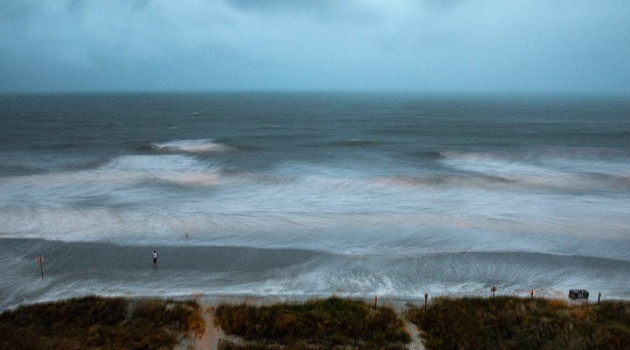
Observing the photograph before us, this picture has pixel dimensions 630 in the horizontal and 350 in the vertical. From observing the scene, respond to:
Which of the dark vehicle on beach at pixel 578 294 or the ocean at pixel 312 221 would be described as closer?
the dark vehicle on beach at pixel 578 294

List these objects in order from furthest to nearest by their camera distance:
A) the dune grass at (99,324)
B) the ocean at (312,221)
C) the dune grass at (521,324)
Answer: the ocean at (312,221), the dune grass at (521,324), the dune grass at (99,324)

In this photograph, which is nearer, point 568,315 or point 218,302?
point 568,315

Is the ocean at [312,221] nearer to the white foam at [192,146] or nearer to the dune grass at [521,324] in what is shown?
the white foam at [192,146]

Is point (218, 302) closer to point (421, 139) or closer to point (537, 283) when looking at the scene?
point (537, 283)

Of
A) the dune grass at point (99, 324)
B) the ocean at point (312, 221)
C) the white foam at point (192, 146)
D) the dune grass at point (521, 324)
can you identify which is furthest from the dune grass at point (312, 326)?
the white foam at point (192, 146)

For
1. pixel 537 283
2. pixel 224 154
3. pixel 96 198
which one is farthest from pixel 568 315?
pixel 224 154

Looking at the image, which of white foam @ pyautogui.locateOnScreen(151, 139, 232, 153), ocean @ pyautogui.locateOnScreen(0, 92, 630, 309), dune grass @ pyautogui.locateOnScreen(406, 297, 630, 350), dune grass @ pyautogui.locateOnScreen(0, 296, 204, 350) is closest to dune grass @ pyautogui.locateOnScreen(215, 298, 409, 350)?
dune grass @ pyautogui.locateOnScreen(406, 297, 630, 350)

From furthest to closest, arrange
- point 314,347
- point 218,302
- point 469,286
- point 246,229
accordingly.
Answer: point 246,229, point 469,286, point 218,302, point 314,347
